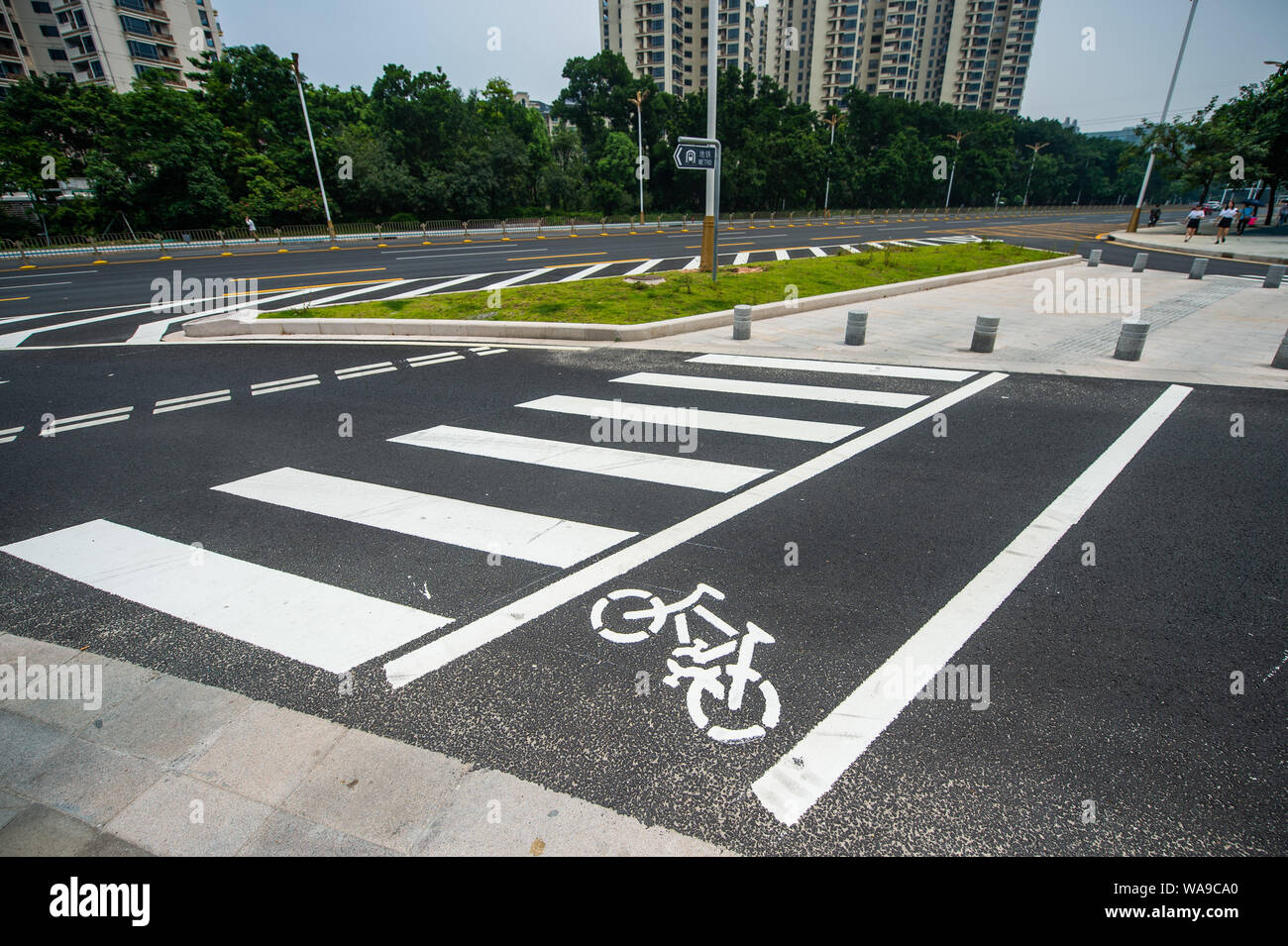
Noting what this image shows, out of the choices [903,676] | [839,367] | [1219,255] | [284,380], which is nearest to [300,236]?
[284,380]

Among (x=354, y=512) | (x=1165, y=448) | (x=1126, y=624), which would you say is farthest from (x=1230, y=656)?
(x=354, y=512)

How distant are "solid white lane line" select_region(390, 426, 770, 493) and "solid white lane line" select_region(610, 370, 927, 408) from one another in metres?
2.63

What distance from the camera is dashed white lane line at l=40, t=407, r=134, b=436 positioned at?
775cm

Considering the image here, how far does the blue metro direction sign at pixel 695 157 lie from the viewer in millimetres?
12734

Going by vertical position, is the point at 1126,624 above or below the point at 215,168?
below

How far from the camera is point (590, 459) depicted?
6.69m

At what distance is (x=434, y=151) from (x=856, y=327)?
53178mm

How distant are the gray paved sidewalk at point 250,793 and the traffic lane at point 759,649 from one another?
155 millimetres

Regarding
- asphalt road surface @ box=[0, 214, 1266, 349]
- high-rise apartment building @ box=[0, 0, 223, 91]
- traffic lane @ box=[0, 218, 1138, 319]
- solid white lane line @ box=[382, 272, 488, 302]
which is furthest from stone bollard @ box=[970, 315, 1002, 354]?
high-rise apartment building @ box=[0, 0, 223, 91]

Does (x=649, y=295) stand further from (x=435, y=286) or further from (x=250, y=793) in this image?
(x=250, y=793)

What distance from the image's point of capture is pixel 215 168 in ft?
133
